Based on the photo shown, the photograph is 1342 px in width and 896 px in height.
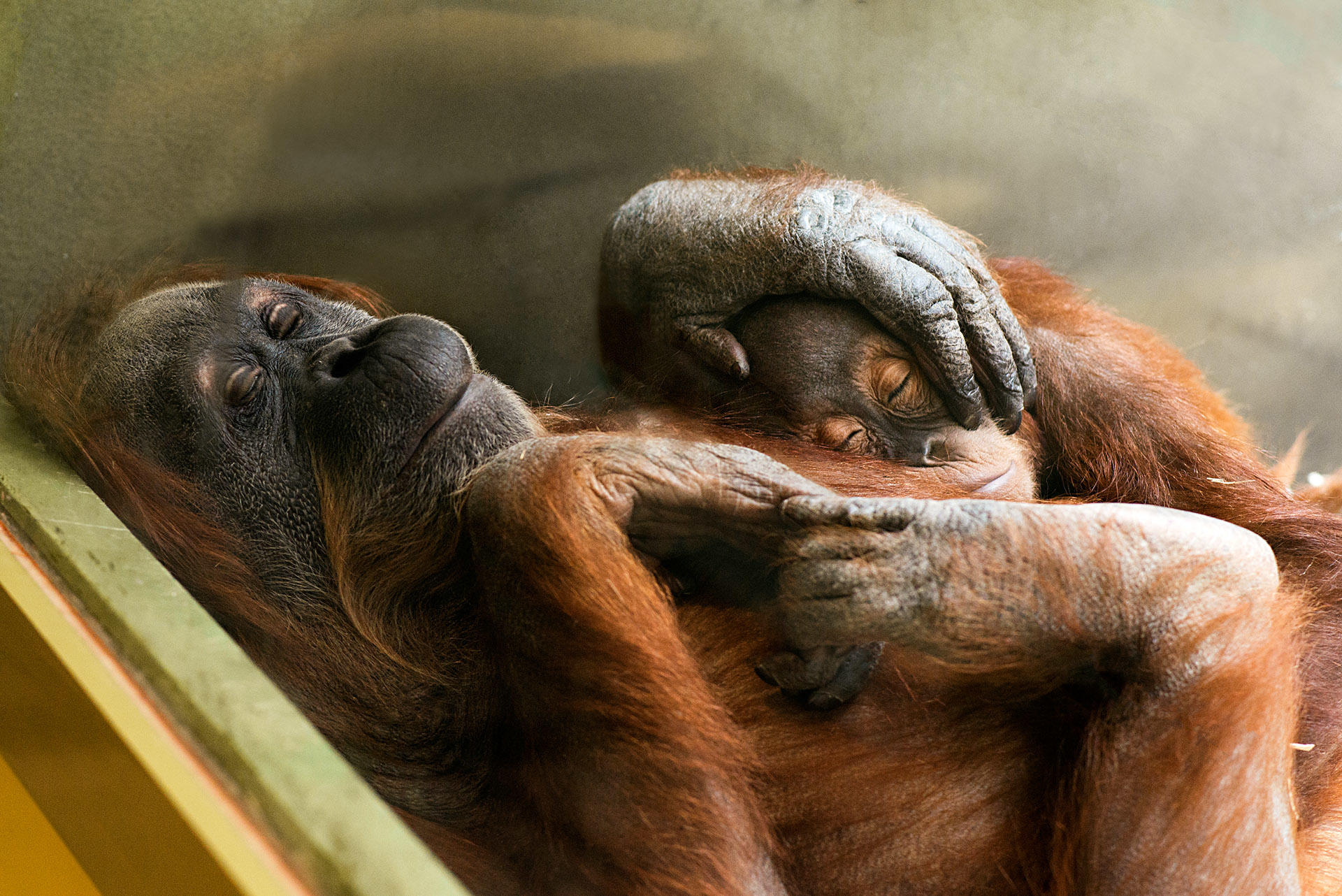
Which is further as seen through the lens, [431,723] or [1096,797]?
[431,723]

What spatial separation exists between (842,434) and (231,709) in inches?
35.0

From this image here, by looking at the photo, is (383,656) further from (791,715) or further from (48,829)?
(791,715)

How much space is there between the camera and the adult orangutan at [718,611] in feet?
3.01

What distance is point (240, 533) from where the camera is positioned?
1.14m

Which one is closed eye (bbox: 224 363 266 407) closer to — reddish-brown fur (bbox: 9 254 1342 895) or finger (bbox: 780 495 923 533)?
reddish-brown fur (bbox: 9 254 1342 895)

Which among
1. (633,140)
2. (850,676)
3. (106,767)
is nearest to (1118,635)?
Result: (850,676)

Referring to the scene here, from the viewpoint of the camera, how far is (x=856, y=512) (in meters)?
0.93

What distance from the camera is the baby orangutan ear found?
4.39 feet

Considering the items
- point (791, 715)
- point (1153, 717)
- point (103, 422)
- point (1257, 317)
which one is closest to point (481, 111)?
point (103, 422)

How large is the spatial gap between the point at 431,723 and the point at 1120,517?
785 millimetres

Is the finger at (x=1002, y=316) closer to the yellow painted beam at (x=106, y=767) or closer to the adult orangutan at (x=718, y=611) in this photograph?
the adult orangutan at (x=718, y=611)

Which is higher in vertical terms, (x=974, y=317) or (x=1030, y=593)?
(x=974, y=317)

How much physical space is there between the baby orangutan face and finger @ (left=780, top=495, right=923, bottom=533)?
0.39 meters

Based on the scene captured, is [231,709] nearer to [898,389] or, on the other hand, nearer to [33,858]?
[33,858]
